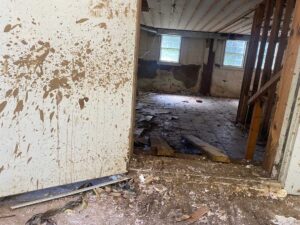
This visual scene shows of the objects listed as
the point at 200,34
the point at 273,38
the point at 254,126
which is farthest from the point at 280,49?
the point at 200,34

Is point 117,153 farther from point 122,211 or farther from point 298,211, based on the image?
point 298,211

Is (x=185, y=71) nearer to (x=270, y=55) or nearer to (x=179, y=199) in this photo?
(x=270, y=55)

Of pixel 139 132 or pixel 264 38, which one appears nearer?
pixel 139 132

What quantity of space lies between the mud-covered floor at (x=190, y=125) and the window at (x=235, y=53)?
2.38m

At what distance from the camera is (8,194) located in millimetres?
1401

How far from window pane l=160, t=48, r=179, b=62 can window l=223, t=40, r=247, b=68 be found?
5.42 feet

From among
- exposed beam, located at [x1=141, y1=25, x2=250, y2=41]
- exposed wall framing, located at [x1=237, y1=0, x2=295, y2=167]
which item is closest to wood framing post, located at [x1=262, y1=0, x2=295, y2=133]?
exposed wall framing, located at [x1=237, y1=0, x2=295, y2=167]

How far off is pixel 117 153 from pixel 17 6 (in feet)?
3.26

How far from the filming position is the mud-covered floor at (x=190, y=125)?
3.59 m

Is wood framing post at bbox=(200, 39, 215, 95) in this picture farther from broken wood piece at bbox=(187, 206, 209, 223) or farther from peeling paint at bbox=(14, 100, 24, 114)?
peeling paint at bbox=(14, 100, 24, 114)

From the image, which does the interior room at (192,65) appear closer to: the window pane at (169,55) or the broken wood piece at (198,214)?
the window pane at (169,55)

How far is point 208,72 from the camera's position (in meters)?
8.74

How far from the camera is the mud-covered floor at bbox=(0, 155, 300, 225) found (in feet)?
4.65

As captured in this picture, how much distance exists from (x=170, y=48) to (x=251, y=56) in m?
4.37
